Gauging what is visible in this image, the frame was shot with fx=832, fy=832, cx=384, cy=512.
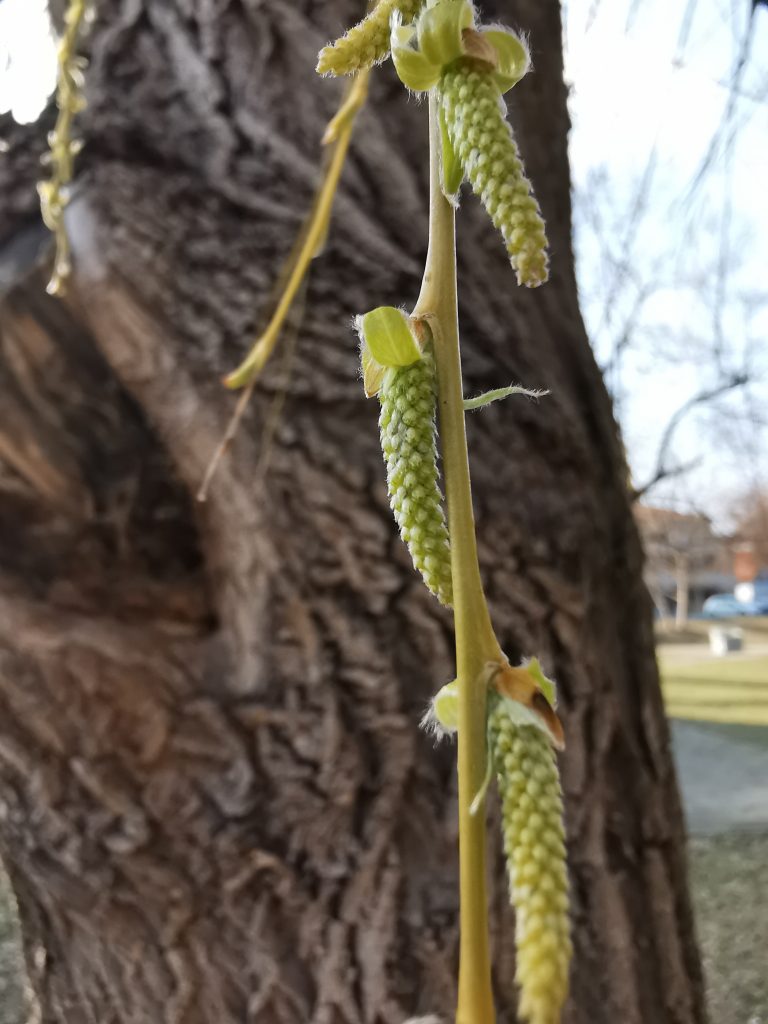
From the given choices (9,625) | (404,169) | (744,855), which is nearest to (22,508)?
(9,625)

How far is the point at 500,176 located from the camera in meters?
0.12

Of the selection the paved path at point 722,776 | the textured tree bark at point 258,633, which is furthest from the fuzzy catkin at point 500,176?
the paved path at point 722,776

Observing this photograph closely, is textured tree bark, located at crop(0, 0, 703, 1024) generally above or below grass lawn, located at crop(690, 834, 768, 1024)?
above

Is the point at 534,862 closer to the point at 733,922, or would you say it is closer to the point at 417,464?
the point at 417,464

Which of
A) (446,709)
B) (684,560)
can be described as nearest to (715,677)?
(684,560)

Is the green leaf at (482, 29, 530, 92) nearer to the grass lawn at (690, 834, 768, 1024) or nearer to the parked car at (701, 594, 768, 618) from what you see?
the grass lawn at (690, 834, 768, 1024)

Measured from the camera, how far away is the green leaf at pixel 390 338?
0.43ft

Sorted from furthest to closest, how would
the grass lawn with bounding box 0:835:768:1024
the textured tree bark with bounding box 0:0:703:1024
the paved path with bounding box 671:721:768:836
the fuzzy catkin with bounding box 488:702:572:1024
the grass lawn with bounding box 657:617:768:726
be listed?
the grass lawn with bounding box 657:617:768:726 < the paved path with bounding box 671:721:768:836 < the grass lawn with bounding box 0:835:768:1024 < the textured tree bark with bounding box 0:0:703:1024 < the fuzzy catkin with bounding box 488:702:572:1024

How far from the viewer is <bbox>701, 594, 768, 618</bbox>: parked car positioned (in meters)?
4.30

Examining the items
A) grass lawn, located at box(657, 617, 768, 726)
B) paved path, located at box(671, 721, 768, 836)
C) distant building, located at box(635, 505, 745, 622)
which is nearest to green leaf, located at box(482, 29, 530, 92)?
paved path, located at box(671, 721, 768, 836)

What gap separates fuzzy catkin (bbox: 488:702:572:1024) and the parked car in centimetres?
455

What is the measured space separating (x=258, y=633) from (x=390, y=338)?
509mm

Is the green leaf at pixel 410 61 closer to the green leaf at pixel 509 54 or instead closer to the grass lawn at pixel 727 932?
the green leaf at pixel 509 54

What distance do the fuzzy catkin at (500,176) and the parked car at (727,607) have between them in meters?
4.55
